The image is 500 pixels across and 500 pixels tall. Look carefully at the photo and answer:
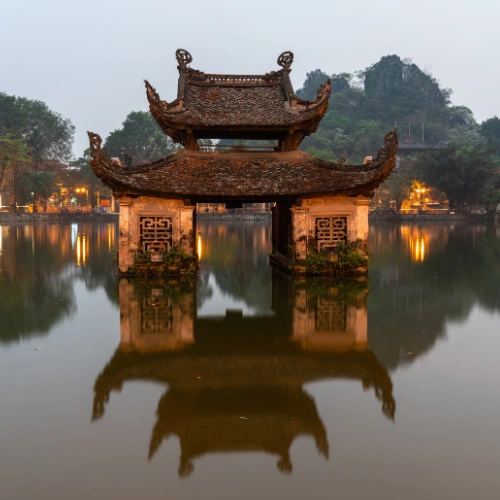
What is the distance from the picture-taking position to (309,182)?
18.5m

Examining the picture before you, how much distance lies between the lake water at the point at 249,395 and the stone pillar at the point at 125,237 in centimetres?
236

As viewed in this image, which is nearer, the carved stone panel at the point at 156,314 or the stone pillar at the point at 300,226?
the carved stone panel at the point at 156,314

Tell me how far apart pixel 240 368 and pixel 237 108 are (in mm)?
13686

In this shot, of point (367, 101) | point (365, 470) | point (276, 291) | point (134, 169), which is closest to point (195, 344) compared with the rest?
point (365, 470)

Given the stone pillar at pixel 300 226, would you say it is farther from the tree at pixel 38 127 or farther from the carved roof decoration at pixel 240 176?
the tree at pixel 38 127

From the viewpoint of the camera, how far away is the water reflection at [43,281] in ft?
42.2

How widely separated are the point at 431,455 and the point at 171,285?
40.9 ft

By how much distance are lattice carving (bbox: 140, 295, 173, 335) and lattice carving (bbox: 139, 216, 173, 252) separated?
3744 millimetres

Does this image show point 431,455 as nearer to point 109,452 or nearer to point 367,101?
point 109,452

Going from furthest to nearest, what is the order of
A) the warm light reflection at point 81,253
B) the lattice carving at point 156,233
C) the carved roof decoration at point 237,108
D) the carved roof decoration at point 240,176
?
the warm light reflection at point 81,253, the carved roof decoration at point 237,108, the lattice carving at point 156,233, the carved roof decoration at point 240,176

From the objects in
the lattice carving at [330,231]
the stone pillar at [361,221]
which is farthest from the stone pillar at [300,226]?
the stone pillar at [361,221]

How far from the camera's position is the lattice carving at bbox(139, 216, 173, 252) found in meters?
18.9

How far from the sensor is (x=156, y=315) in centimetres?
1327

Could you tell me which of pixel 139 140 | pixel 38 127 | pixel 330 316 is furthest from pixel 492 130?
pixel 330 316
